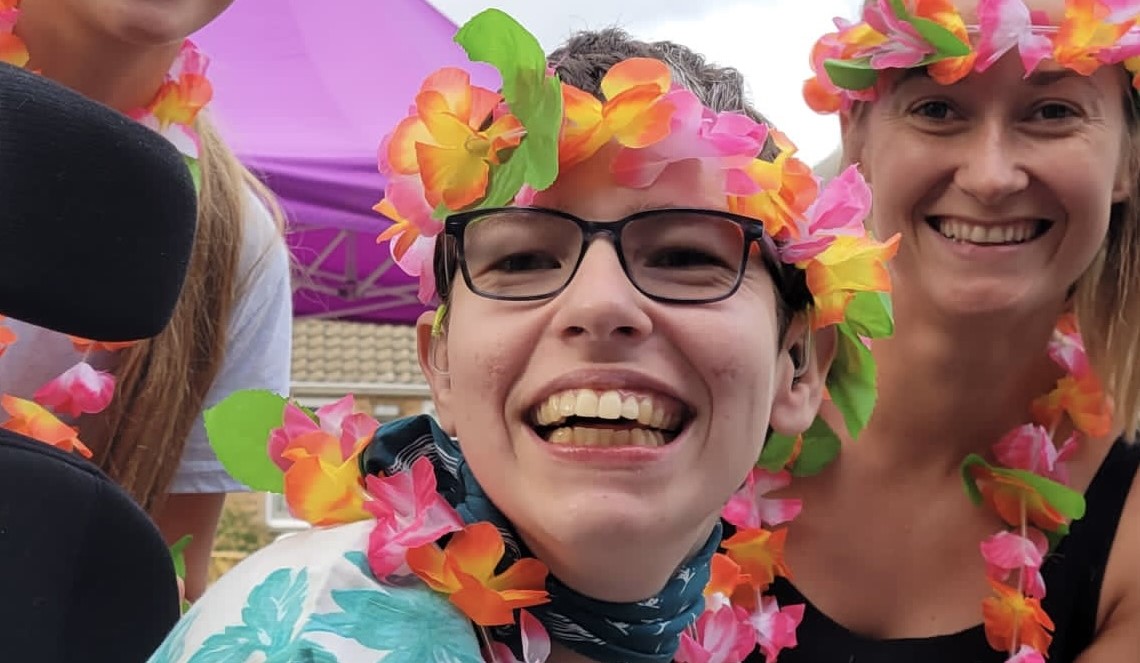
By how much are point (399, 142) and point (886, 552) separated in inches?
49.5

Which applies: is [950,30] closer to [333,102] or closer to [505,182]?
[505,182]

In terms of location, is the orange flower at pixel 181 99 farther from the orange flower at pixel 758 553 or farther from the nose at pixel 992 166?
the nose at pixel 992 166

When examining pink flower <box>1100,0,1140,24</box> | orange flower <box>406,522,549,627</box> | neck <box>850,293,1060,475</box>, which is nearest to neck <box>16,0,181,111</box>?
orange flower <box>406,522,549,627</box>

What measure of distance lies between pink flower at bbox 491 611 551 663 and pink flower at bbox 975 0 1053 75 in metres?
1.21

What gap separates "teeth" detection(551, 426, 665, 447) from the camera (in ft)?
Answer: 3.74

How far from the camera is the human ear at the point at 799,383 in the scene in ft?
4.50

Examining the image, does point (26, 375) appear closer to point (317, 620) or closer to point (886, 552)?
point (317, 620)

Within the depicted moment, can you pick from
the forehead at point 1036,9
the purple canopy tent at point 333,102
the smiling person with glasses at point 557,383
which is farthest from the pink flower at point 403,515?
the purple canopy tent at point 333,102

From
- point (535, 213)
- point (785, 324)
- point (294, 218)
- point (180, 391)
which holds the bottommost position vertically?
point (294, 218)

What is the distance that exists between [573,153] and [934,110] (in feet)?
3.32

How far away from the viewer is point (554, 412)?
1143mm

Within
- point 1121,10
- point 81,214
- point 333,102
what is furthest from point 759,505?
point 333,102

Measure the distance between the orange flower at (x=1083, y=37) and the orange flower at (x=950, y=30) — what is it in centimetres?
14

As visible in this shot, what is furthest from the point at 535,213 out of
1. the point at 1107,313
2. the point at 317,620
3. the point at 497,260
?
the point at 1107,313
